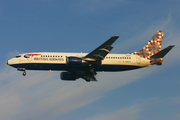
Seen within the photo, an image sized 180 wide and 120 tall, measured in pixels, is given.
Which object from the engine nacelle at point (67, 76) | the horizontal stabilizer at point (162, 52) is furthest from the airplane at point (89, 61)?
the engine nacelle at point (67, 76)

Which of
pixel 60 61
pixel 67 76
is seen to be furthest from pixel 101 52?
pixel 67 76

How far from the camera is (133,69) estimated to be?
66750 mm

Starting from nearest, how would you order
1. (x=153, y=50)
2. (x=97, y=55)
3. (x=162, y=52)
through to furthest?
(x=97, y=55) < (x=162, y=52) < (x=153, y=50)

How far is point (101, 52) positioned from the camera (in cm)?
6047

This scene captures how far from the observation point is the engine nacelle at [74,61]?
60438 millimetres

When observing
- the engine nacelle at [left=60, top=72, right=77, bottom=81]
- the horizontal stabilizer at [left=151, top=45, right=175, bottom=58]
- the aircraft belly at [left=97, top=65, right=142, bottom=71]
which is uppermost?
the horizontal stabilizer at [left=151, top=45, right=175, bottom=58]

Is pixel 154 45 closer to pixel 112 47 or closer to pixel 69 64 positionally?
pixel 112 47

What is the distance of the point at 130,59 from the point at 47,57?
59.0ft

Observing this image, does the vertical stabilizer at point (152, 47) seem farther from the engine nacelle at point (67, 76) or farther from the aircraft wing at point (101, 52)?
the engine nacelle at point (67, 76)

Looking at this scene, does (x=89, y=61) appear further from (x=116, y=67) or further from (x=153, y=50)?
(x=153, y=50)

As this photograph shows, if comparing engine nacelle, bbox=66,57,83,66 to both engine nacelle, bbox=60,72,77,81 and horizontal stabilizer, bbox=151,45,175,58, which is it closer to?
engine nacelle, bbox=60,72,77,81

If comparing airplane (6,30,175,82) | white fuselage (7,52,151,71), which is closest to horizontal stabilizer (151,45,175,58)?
airplane (6,30,175,82)

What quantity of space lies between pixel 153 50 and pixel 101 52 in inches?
591

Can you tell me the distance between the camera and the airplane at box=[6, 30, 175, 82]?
61.1 metres
